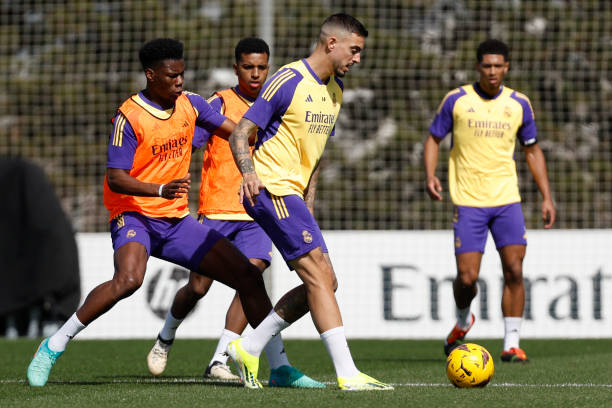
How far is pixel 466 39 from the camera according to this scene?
722 inches

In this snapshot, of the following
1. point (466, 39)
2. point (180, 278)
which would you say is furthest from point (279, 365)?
A: point (466, 39)

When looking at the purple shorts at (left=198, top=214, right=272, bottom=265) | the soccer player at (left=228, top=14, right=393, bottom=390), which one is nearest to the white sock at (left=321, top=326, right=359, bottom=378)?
the soccer player at (left=228, top=14, right=393, bottom=390)

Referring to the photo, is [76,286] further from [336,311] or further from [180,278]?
[336,311]

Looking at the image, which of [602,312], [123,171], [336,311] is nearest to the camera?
[336,311]

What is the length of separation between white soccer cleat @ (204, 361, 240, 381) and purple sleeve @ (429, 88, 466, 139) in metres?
2.93

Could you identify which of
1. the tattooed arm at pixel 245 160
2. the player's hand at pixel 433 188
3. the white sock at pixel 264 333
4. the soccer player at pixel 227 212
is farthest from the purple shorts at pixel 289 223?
the player's hand at pixel 433 188

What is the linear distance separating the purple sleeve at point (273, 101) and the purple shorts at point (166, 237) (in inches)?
42.9

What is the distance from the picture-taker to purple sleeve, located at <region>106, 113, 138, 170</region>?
6969 millimetres

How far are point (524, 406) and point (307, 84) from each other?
6.93 ft

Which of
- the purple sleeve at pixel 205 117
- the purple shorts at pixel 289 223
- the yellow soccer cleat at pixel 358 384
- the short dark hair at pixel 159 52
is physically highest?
the short dark hair at pixel 159 52

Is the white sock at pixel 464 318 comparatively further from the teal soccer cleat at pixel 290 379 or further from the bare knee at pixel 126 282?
the bare knee at pixel 126 282

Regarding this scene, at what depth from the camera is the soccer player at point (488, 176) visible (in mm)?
9469

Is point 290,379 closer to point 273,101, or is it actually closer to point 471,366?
point 471,366

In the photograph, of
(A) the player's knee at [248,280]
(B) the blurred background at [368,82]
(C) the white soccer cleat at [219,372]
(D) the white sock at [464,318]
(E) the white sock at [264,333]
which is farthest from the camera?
(B) the blurred background at [368,82]
